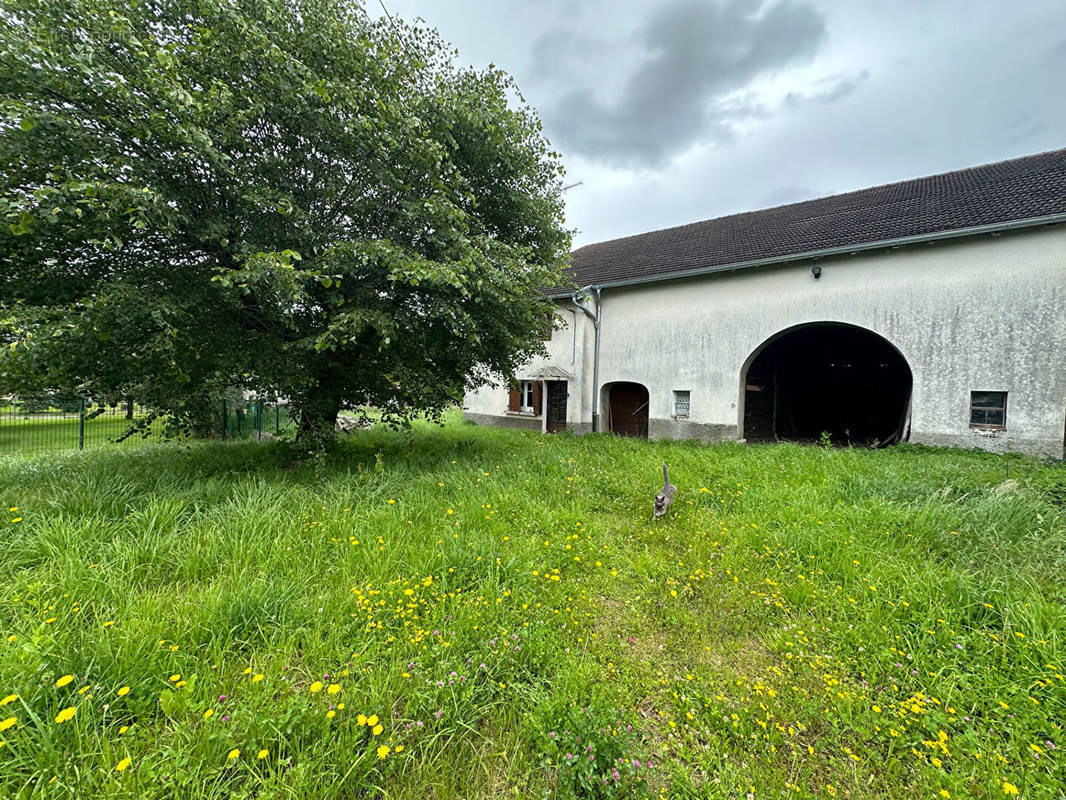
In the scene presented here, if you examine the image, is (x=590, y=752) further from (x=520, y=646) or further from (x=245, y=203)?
(x=245, y=203)

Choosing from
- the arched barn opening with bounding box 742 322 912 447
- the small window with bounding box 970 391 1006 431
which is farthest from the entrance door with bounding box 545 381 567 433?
the small window with bounding box 970 391 1006 431

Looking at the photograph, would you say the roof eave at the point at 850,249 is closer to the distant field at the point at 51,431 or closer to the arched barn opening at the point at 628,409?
the arched barn opening at the point at 628,409

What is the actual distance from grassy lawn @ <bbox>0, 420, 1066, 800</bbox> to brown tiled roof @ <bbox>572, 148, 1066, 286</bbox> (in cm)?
704

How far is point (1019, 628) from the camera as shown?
266 cm

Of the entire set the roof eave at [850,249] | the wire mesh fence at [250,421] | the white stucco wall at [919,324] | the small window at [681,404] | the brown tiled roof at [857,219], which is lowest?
the wire mesh fence at [250,421]

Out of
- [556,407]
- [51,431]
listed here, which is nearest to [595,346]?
[556,407]

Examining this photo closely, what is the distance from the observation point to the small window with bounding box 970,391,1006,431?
8.03 m

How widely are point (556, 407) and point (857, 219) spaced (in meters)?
9.97

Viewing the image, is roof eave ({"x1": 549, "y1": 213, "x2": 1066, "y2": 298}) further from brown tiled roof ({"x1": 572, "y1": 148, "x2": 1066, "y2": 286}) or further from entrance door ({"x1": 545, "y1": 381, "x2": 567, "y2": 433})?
entrance door ({"x1": 545, "y1": 381, "x2": 567, "y2": 433})

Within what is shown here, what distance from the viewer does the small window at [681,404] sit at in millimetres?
11349

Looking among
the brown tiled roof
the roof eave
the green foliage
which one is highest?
the brown tiled roof

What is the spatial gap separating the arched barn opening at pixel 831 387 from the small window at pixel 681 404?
2.79 meters

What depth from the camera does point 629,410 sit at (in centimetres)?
1291

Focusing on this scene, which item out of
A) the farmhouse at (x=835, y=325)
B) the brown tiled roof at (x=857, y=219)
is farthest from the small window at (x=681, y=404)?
the brown tiled roof at (x=857, y=219)
